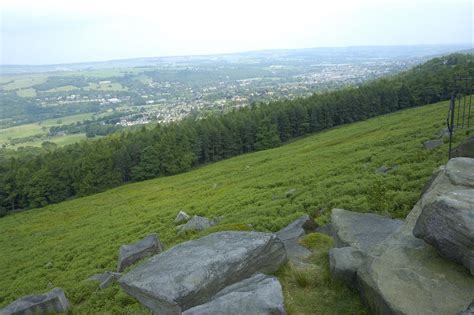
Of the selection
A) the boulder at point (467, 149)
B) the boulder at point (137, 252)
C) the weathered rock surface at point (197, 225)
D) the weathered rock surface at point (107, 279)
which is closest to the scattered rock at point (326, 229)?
the boulder at point (467, 149)

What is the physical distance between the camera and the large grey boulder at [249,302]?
769cm

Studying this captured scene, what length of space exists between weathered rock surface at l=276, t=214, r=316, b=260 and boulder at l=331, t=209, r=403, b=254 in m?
1.28

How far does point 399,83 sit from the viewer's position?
11588 centimetres

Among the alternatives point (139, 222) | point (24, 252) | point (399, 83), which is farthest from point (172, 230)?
point (399, 83)

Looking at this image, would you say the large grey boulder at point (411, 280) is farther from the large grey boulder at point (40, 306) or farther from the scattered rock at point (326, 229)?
the large grey boulder at point (40, 306)

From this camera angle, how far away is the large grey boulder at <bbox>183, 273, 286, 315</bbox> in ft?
25.2

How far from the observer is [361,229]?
41.3ft

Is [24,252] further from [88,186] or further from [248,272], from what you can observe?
[88,186]

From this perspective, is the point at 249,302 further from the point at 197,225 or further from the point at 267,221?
the point at 197,225

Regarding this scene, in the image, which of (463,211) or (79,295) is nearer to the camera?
(463,211)

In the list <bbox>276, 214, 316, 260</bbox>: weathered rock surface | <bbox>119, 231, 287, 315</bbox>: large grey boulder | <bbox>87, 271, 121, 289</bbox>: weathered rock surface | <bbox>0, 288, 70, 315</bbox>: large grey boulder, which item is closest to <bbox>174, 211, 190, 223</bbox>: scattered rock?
<bbox>87, 271, 121, 289</bbox>: weathered rock surface

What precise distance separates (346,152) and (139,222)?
71.6 ft

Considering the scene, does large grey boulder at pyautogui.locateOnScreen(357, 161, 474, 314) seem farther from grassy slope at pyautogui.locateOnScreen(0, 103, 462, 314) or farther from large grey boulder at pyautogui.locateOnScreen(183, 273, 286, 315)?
large grey boulder at pyautogui.locateOnScreen(183, 273, 286, 315)

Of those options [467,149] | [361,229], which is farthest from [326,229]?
[467,149]
